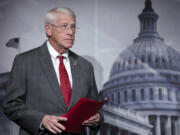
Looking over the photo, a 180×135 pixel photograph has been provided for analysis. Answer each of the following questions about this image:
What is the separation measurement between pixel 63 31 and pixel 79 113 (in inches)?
28.6

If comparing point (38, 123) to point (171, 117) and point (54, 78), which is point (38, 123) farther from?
point (171, 117)

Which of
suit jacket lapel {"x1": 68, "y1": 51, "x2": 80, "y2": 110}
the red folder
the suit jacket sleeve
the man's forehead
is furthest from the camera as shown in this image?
the man's forehead

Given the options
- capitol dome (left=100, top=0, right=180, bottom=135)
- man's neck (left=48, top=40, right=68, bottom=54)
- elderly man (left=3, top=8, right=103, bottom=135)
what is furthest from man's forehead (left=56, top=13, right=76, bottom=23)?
capitol dome (left=100, top=0, right=180, bottom=135)

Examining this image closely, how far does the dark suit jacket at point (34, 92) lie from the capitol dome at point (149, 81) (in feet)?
7.54

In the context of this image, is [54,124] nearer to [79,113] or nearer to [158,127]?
[79,113]

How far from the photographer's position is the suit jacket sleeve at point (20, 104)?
6.36ft

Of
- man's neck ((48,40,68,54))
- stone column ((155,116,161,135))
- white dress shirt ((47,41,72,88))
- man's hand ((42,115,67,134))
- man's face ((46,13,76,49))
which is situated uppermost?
man's face ((46,13,76,49))

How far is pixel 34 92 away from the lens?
83.6 inches

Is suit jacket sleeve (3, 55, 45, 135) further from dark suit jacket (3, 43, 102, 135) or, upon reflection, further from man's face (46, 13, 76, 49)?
man's face (46, 13, 76, 49)

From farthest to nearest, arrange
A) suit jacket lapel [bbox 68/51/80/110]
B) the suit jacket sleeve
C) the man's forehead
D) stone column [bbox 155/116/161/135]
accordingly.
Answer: stone column [bbox 155/116/161/135]
the man's forehead
suit jacket lapel [bbox 68/51/80/110]
the suit jacket sleeve

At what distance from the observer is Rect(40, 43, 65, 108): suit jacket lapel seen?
2098 mm

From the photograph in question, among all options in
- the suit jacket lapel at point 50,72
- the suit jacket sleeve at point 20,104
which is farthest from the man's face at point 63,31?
the suit jacket sleeve at point 20,104

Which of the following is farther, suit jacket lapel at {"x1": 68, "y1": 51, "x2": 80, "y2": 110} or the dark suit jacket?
suit jacket lapel at {"x1": 68, "y1": 51, "x2": 80, "y2": 110}

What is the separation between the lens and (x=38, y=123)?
1.91 metres
